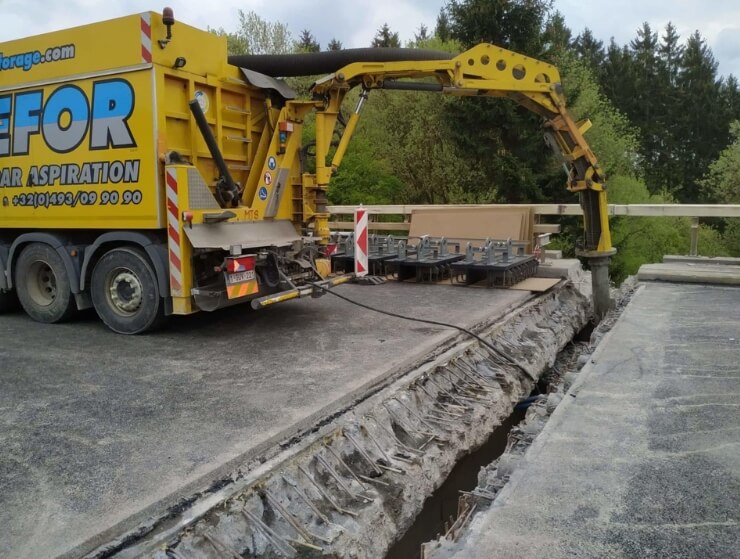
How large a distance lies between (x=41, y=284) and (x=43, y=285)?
0.08 ft

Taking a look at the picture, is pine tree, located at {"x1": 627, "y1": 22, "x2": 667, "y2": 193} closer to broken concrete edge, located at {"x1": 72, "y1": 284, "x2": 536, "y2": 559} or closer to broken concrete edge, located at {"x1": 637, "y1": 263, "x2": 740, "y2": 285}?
broken concrete edge, located at {"x1": 637, "y1": 263, "x2": 740, "y2": 285}

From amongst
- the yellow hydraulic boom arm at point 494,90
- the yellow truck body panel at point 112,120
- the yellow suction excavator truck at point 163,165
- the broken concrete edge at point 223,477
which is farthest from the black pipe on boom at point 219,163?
the broken concrete edge at point 223,477

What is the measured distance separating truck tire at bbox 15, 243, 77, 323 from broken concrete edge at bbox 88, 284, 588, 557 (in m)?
4.18

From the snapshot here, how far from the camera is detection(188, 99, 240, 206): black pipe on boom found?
6039mm

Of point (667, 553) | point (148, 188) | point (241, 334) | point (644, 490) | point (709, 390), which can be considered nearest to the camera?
point (667, 553)

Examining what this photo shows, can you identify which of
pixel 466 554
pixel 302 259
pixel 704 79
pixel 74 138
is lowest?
pixel 466 554

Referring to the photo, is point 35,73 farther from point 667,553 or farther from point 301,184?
point 667,553

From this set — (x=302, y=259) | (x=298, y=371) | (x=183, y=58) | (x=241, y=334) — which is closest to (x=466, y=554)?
(x=298, y=371)

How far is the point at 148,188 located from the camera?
6059mm

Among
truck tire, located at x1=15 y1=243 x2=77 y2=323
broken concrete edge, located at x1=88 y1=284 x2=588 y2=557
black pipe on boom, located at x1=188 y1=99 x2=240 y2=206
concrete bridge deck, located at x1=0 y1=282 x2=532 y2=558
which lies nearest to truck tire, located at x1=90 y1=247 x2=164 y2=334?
concrete bridge deck, located at x1=0 y1=282 x2=532 y2=558

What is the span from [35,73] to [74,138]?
96cm

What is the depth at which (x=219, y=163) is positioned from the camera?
6.24 m

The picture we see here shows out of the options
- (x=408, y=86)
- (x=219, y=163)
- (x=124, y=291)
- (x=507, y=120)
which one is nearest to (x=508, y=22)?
(x=507, y=120)

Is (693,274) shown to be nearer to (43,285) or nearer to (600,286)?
(600,286)
